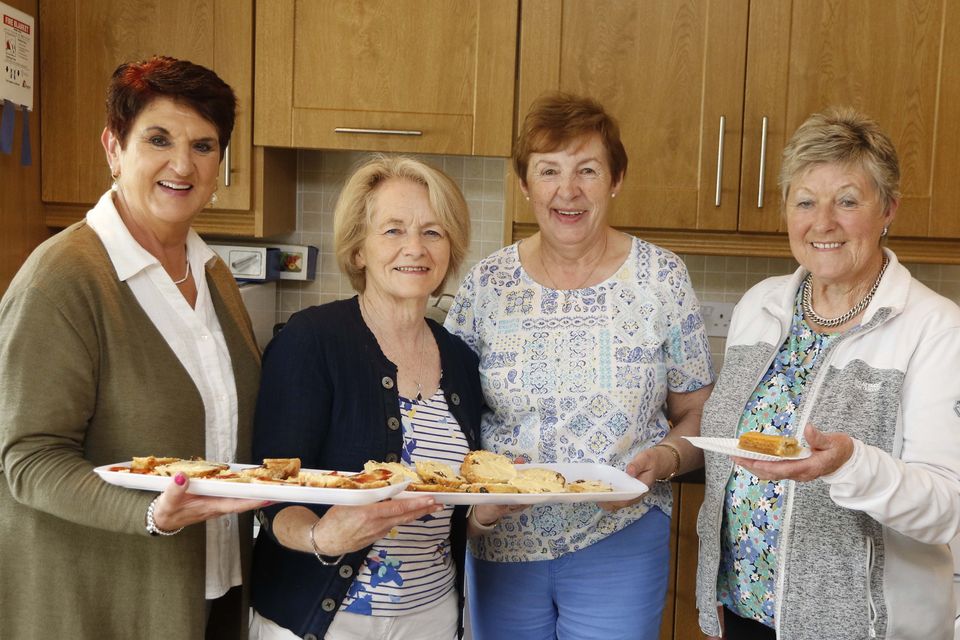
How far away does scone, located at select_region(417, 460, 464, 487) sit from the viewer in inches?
52.8

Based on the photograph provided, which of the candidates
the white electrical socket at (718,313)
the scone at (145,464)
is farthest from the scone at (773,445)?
the white electrical socket at (718,313)

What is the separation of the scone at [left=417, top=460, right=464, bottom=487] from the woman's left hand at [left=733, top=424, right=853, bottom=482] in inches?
15.2

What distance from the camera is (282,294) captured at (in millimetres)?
2984

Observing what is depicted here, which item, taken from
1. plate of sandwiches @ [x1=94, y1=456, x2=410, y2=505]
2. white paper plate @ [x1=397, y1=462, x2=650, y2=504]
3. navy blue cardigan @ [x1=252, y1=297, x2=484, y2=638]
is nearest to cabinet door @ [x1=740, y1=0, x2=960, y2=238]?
white paper plate @ [x1=397, y1=462, x2=650, y2=504]

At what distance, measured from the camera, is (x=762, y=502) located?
5.12ft

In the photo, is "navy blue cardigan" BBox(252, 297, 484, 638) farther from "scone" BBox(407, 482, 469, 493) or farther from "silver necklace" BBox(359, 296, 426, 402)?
"scone" BBox(407, 482, 469, 493)

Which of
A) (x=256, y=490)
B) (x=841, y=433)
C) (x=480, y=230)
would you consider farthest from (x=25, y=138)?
(x=841, y=433)

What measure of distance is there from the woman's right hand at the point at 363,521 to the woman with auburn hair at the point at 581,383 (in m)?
0.40

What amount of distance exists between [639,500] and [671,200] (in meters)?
1.08

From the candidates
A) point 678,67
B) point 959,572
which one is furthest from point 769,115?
point 959,572

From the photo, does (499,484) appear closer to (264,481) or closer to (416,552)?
(416,552)

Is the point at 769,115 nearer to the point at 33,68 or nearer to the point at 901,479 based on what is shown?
the point at 901,479

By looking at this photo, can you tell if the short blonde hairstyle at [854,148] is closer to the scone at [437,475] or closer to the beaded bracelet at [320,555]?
the scone at [437,475]

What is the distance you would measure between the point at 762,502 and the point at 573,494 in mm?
377
